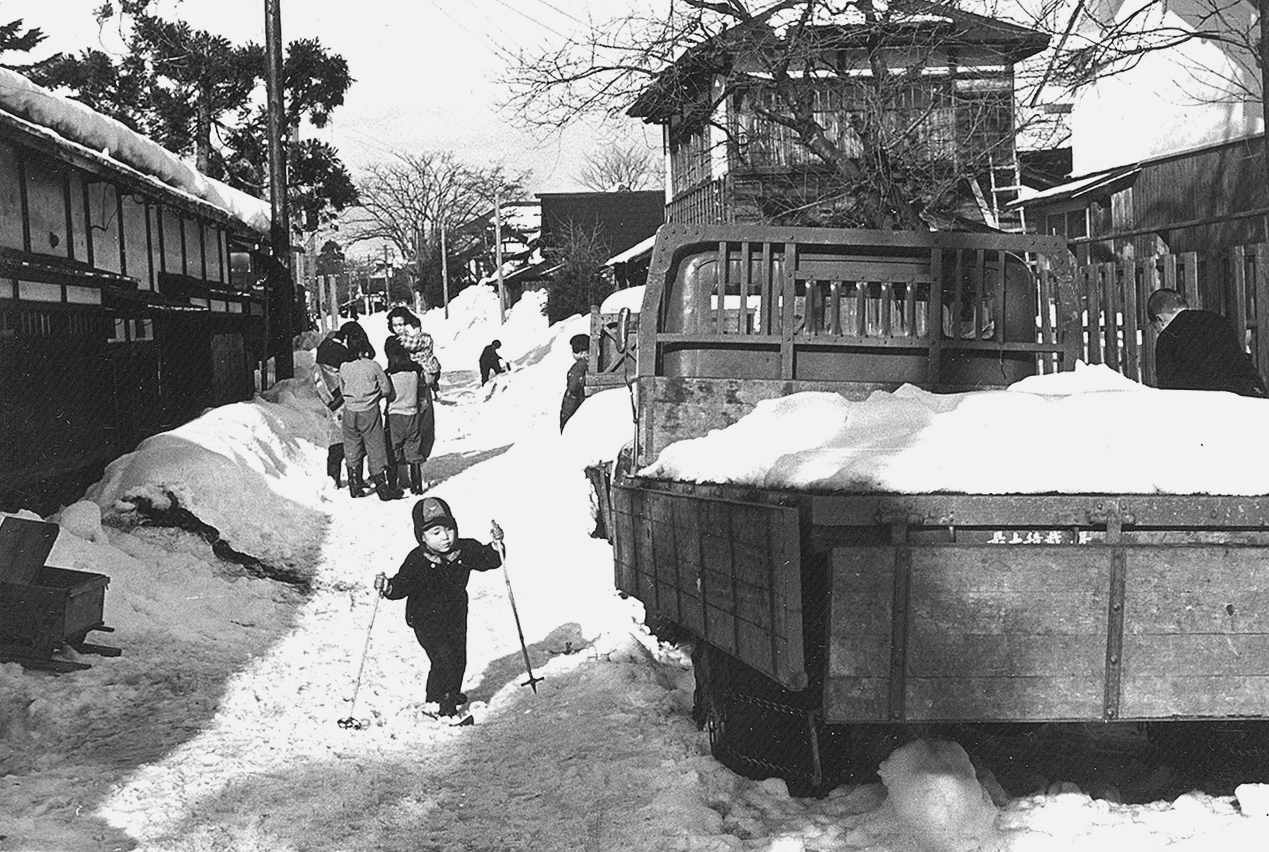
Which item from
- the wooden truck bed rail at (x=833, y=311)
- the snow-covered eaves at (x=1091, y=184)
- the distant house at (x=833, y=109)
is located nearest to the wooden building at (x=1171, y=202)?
the snow-covered eaves at (x=1091, y=184)

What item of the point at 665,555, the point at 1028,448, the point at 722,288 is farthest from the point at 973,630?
the point at 722,288

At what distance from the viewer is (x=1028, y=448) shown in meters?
4.15

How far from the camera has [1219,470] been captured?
4.05m

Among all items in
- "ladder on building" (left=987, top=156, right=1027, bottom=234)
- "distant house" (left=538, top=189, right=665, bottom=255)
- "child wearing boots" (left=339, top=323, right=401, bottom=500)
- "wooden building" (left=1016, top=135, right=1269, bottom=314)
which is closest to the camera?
"child wearing boots" (left=339, top=323, right=401, bottom=500)

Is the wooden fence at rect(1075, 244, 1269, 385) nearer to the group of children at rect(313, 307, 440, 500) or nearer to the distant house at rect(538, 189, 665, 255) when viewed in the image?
the group of children at rect(313, 307, 440, 500)

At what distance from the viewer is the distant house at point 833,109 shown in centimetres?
1570

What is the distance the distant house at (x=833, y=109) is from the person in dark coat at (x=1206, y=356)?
5.79 m

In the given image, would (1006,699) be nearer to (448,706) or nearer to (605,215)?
(448,706)

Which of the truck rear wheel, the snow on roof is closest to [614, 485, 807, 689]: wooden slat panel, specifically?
the truck rear wheel

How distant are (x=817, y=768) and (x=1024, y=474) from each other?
1.38 metres

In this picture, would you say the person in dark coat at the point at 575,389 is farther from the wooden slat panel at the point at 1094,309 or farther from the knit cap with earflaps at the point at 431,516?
the knit cap with earflaps at the point at 431,516

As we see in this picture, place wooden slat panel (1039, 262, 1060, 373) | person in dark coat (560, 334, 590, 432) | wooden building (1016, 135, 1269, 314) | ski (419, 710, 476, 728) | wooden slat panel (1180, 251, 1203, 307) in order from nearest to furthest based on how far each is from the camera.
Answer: ski (419, 710, 476, 728)
wooden slat panel (1039, 262, 1060, 373)
wooden slat panel (1180, 251, 1203, 307)
person in dark coat (560, 334, 590, 432)
wooden building (1016, 135, 1269, 314)

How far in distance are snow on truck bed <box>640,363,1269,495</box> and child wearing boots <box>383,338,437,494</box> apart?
Result: 8.84 metres

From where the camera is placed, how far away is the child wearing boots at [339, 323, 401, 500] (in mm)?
13195
